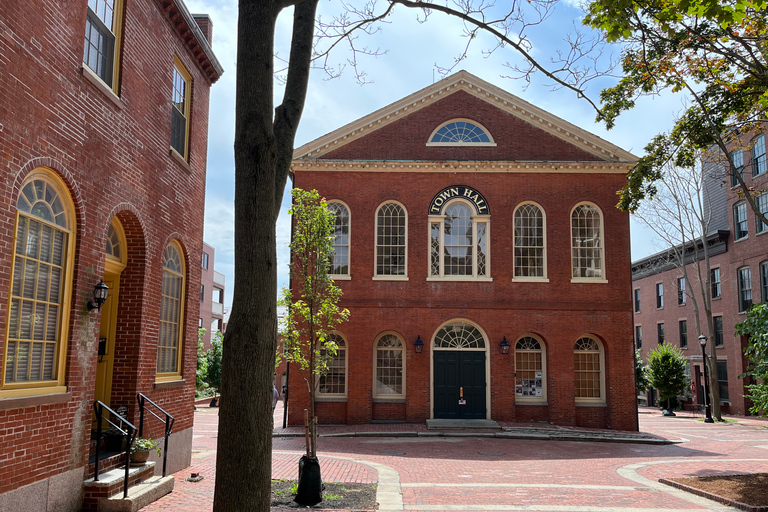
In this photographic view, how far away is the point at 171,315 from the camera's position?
36.8ft

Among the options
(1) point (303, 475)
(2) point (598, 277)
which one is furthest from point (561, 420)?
(1) point (303, 475)

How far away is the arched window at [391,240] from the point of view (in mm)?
22172

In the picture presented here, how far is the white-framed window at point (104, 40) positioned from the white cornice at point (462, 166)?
1331cm

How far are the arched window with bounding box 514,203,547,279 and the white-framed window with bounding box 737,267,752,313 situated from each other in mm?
16628

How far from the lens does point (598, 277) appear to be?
22.2m

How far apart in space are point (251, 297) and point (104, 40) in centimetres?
631

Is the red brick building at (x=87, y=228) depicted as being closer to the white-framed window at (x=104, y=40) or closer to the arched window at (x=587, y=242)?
the white-framed window at (x=104, y=40)

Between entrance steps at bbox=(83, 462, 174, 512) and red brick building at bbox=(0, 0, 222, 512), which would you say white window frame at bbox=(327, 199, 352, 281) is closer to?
red brick building at bbox=(0, 0, 222, 512)

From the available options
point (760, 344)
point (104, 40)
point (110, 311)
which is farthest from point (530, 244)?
point (104, 40)

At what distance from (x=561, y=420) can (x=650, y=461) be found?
20.5 feet

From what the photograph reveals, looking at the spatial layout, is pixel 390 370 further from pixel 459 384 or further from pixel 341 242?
pixel 341 242

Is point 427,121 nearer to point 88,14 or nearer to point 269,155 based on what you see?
point 88,14

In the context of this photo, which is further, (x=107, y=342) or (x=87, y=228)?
(x=107, y=342)

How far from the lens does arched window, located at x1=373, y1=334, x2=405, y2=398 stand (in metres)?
21.8
